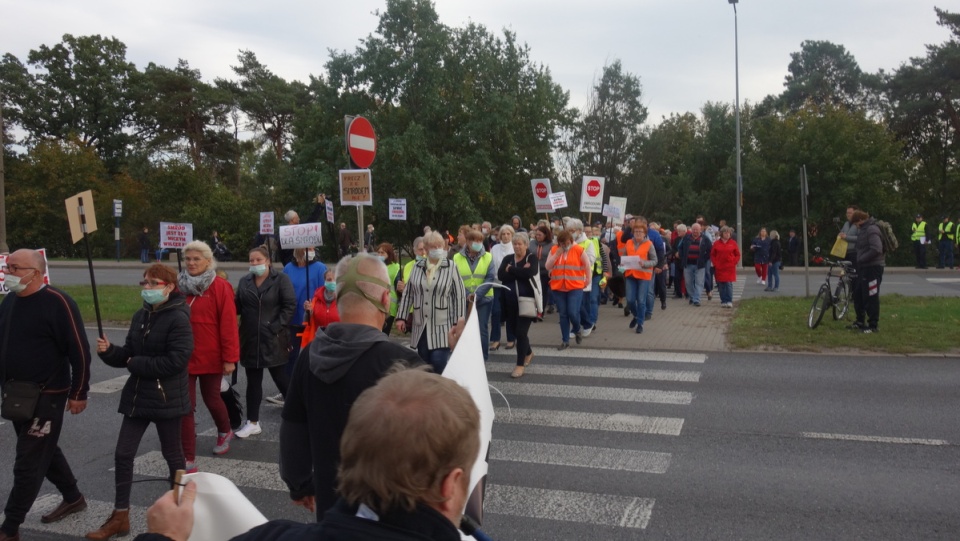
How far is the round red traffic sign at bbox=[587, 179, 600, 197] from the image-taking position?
18.0m

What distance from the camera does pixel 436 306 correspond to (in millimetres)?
7965

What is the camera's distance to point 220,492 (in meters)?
1.98

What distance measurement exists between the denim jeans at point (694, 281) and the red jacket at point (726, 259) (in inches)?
27.1

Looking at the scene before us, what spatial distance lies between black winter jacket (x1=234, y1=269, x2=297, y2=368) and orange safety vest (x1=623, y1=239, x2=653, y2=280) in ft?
23.9

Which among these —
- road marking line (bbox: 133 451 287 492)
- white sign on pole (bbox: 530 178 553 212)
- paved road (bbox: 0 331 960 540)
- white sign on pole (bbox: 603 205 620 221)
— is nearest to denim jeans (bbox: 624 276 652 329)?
paved road (bbox: 0 331 960 540)

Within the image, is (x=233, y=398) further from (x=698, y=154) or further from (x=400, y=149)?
(x=698, y=154)

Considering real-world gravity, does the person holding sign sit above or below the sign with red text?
below

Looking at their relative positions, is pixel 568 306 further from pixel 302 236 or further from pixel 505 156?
pixel 505 156

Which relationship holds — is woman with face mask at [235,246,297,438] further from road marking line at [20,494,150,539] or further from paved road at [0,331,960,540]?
road marking line at [20,494,150,539]

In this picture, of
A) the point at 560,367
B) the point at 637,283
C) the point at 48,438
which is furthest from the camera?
the point at 637,283

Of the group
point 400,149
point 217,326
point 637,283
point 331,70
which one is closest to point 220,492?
point 217,326

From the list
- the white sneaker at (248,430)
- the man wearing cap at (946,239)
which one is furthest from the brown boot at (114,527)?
the man wearing cap at (946,239)

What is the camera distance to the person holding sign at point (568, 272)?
35.4ft

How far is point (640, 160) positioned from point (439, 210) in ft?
40.4
